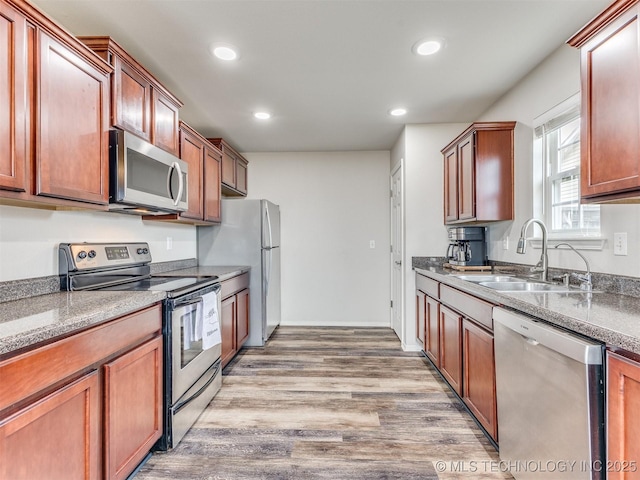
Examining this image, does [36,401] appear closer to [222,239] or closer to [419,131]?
[222,239]

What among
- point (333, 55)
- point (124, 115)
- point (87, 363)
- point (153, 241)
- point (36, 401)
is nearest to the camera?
point (36, 401)

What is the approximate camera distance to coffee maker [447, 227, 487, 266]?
3104 millimetres

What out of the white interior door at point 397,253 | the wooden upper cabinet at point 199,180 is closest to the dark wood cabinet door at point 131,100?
the wooden upper cabinet at point 199,180

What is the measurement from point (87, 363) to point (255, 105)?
242 centimetres

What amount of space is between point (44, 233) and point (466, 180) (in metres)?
2.98

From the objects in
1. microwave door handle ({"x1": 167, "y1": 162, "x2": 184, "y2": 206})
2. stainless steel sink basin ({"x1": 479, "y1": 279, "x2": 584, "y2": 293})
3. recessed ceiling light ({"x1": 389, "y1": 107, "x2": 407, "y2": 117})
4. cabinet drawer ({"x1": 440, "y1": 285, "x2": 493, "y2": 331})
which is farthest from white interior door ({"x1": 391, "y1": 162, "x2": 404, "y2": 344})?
microwave door handle ({"x1": 167, "y1": 162, "x2": 184, "y2": 206})

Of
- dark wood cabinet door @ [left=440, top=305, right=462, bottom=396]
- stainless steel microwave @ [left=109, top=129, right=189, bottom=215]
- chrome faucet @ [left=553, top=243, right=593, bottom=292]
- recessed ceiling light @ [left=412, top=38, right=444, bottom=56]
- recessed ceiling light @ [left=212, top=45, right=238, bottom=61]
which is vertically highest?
recessed ceiling light @ [left=212, top=45, right=238, bottom=61]

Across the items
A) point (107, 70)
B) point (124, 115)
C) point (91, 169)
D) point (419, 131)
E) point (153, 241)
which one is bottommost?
point (153, 241)

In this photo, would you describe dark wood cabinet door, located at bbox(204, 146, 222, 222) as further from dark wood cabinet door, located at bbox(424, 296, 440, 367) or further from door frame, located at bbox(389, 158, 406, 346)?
dark wood cabinet door, located at bbox(424, 296, 440, 367)

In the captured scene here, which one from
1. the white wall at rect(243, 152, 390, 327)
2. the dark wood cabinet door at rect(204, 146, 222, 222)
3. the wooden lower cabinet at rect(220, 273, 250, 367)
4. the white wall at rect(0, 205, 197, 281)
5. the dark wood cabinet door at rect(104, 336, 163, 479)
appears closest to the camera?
the dark wood cabinet door at rect(104, 336, 163, 479)

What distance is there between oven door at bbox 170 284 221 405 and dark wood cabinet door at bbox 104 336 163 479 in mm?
105

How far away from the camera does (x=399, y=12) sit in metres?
1.78

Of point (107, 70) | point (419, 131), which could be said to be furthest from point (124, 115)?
point (419, 131)

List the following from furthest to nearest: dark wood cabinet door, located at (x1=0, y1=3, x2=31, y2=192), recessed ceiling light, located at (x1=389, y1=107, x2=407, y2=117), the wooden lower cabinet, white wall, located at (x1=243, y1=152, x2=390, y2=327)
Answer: white wall, located at (x1=243, y1=152, x2=390, y2=327) → recessed ceiling light, located at (x1=389, y1=107, x2=407, y2=117) → the wooden lower cabinet → dark wood cabinet door, located at (x1=0, y1=3, x2=31, y2=192)
